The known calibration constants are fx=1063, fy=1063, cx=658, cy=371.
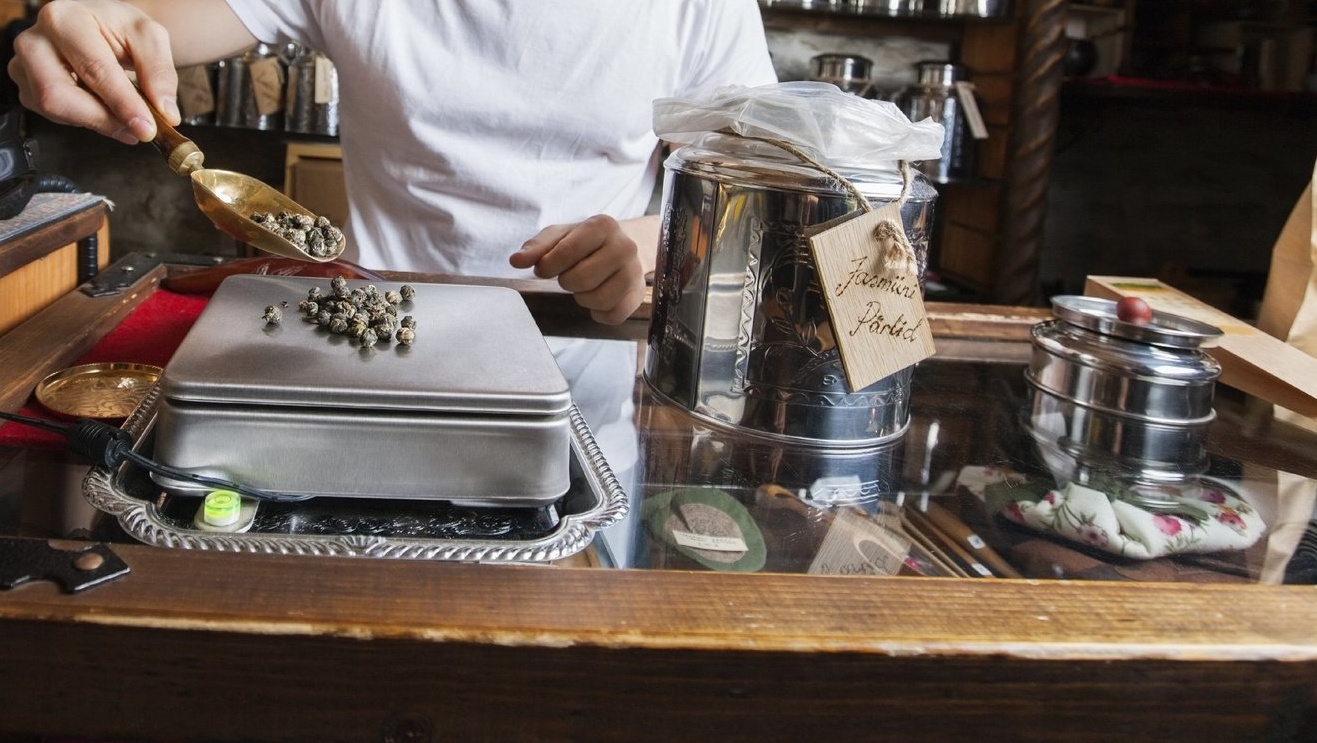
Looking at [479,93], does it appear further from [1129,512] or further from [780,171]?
[1129,512]

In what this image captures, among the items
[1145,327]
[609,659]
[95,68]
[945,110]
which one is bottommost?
[609,659]

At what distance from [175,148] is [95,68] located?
0.08 m

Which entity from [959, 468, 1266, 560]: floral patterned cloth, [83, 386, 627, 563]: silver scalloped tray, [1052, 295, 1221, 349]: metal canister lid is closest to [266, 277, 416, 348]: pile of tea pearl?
[83, 386, 627, 563]: silver scalloped tray

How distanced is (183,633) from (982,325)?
0.91 m

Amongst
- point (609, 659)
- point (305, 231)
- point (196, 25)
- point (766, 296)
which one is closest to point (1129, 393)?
point (766, 296)

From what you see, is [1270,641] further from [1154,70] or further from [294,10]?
[1154,70]

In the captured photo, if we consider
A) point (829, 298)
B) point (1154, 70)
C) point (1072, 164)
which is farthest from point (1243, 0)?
point (829, 298)

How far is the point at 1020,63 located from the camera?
2855 millimetres

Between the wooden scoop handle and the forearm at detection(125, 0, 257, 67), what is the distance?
577mm

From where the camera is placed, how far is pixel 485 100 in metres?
1.39

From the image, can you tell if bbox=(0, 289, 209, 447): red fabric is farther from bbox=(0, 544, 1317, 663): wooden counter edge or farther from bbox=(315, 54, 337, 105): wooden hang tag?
bbox=(315, 54, 337, 105): wooden hang tag

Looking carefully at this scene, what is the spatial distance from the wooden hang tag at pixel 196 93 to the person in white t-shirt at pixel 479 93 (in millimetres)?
1528

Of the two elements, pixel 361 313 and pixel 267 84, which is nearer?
pixel 361 313

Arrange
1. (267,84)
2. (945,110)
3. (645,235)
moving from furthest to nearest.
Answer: (945,110) < (267,84) < (645,235)
